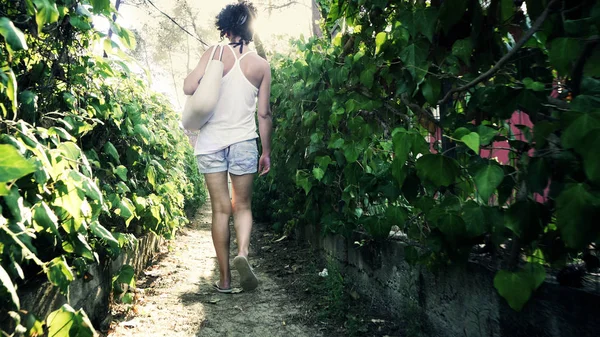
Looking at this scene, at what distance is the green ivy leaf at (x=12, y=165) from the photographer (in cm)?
82

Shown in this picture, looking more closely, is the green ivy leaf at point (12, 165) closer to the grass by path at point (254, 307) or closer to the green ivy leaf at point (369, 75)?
the green ivy leaf at point (369, 75)

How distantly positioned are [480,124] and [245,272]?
197 cm

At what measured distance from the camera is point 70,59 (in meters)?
2.10

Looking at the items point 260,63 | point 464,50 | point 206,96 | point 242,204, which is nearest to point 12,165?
point 464,50

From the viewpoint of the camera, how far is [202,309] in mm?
2879

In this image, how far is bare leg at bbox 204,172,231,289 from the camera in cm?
319

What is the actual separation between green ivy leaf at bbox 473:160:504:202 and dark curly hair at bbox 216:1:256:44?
2.47 meters

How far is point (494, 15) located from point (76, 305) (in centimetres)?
230

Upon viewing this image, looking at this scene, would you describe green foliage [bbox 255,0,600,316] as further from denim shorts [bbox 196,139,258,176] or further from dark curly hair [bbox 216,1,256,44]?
dark curly hair [bbox 216,1,256,44]

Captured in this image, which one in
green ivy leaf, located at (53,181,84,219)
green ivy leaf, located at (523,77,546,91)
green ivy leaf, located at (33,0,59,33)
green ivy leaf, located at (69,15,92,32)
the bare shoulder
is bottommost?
green ivy leaf, located at (53,181,84,219)

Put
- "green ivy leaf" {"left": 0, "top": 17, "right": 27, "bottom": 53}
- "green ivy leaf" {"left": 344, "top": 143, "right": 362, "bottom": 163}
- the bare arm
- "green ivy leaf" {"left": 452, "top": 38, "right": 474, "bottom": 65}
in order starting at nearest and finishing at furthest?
"green ivy leaf" {"left": 0, "top": 17, "right": 27, "bottom": 53}, "green ivy leaf" {"left": 452, "top": 38, "right": 474, "bottom": 65}, "green ivy leaf" {"left": 344, "top": 143, "right": 362, "bottom": 163}, the bare arm

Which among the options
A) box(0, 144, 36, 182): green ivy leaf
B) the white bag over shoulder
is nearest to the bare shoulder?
the white bag over shoulder

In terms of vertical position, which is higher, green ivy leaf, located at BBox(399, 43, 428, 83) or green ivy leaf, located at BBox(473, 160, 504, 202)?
green ivy leaf, located at BBox(399, 43, 428, 83)

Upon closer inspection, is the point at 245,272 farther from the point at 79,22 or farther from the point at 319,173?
the point at 79,22
